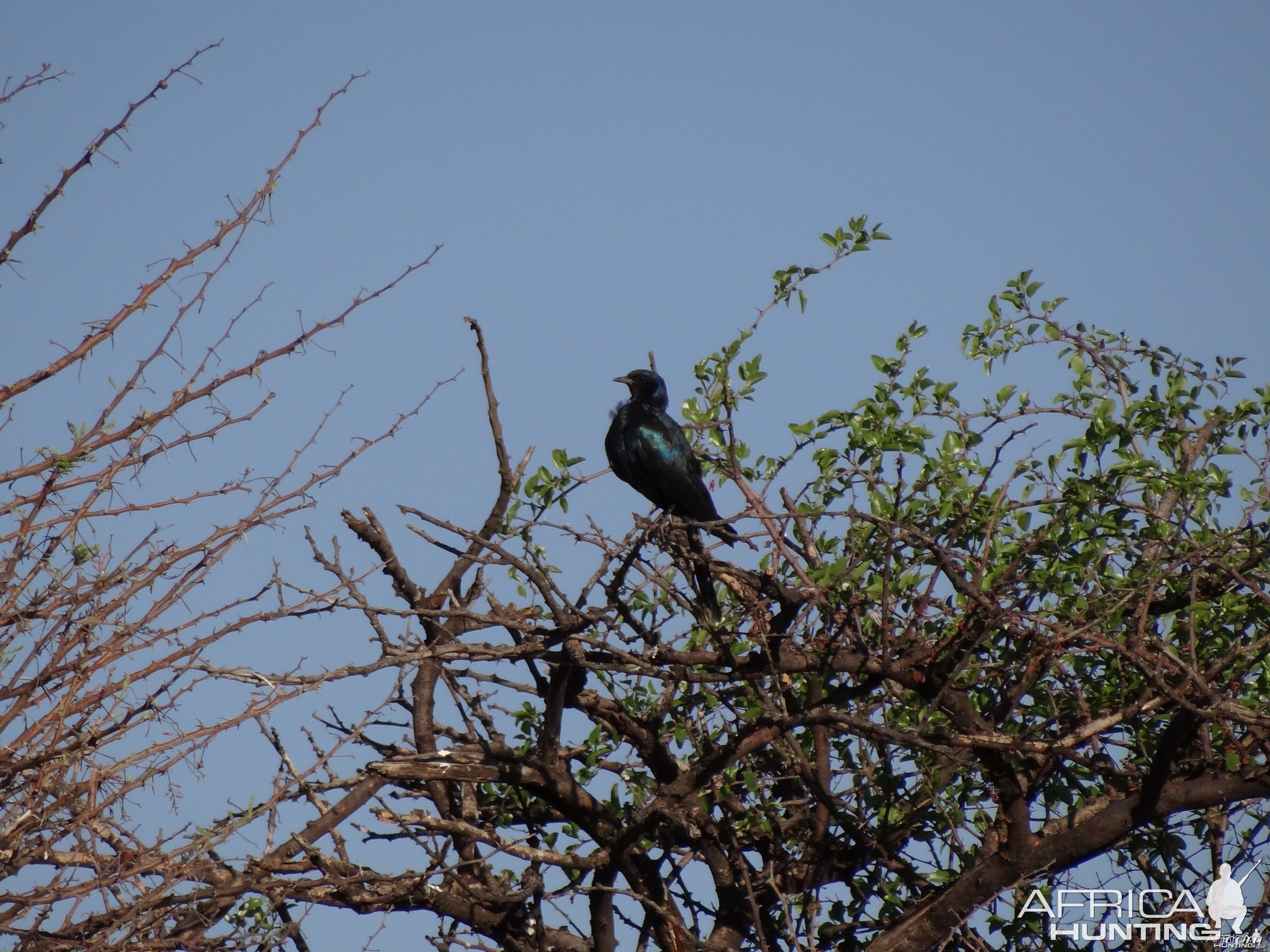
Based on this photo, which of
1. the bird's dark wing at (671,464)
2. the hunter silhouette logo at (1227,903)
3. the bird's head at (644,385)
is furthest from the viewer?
the bird's head at (644,385)

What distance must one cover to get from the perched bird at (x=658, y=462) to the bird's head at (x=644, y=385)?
0.95ft

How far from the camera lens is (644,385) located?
7.54 meters

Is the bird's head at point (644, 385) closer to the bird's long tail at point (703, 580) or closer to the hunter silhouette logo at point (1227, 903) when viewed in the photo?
the bird's long tail at point (703, 580)

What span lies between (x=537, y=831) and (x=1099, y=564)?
2694 mm

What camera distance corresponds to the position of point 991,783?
16.4 feet

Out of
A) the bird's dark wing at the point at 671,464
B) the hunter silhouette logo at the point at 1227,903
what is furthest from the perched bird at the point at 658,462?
the hunter silhouette logo at the point at 1227,903

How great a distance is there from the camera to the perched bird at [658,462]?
6.79 m

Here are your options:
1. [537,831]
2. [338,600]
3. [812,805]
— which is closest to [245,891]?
[338,600]

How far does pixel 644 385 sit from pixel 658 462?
886 millimetres

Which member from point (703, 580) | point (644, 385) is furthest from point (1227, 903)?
point (644, 385)

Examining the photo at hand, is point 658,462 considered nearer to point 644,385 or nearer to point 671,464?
point 671,464

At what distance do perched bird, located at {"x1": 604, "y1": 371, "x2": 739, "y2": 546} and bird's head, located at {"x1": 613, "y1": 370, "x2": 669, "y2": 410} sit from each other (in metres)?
0.29

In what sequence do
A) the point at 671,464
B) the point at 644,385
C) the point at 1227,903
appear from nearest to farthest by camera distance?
the point at 1227,903 → the point at 671,464 → the point at 644,385

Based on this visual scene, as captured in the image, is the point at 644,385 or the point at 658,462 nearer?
the point at 658,462
